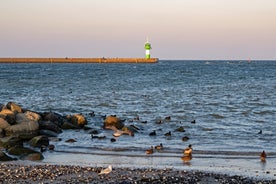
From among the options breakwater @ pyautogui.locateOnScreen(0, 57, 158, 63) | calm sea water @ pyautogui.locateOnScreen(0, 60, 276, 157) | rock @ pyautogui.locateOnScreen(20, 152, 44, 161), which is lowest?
breakwater @ pyautogui.locateOnScreen(0, 57, 158, 63)

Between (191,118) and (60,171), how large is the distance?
54.1ft

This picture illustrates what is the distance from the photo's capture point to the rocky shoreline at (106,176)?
43.7 feet

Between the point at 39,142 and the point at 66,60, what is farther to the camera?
the point at 66,60

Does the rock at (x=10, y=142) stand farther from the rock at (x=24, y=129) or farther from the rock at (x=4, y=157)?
the rock at (x=4, y=157)

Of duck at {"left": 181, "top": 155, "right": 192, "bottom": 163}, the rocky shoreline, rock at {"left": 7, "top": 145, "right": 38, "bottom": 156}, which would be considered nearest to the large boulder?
rock at {"left": 7, "top": 145, "right": 38, "bottom": 156}

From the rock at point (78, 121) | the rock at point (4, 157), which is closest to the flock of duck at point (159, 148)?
the rock at point (78, 121)

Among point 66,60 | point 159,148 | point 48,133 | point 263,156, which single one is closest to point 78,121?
point 48,133

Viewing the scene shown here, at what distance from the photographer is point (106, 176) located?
45.9ft

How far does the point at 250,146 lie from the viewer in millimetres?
20562

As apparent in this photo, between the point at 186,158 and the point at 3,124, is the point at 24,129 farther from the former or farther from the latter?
the point at 186,158

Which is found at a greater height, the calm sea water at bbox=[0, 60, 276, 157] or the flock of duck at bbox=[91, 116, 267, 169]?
the flock of duck at bbox=[91, 116, 267, 169]

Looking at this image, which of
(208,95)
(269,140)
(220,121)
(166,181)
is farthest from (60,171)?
(208,95)

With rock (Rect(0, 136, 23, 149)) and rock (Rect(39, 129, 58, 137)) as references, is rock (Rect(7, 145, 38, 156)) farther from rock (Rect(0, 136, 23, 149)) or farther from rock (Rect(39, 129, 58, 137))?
rock (Rect(39, 129, 58, 137))

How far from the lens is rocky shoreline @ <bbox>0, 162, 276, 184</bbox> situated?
524 inches
